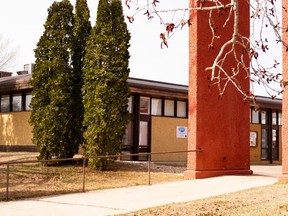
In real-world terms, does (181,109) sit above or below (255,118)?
above

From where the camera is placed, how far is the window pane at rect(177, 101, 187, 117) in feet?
91.8

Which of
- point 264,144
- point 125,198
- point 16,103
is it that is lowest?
point 125,198

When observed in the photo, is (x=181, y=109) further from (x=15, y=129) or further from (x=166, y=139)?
(x=15, y=129)

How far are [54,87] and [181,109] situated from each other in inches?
458

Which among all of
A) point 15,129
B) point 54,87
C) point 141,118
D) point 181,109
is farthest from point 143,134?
point 54,87

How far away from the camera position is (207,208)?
30.9ft

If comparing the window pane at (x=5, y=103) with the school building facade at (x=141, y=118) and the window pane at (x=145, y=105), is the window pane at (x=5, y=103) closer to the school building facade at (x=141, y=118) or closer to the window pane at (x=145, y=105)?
the school building facade at (x=141, y=118)

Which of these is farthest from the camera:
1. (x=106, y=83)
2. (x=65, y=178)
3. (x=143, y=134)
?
(x=143, y=134)

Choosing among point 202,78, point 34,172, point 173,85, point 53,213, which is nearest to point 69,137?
point 34,172

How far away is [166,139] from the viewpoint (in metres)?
27.1

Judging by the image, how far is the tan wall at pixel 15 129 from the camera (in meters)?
24.4

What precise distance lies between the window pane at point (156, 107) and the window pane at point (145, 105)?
1.09 feet

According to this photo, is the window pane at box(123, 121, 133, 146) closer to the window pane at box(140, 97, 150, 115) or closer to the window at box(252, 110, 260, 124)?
the window pane at box(140, 97, 150, 115)

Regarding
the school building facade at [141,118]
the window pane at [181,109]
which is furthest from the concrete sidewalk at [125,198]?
the window pane at [181,109]
